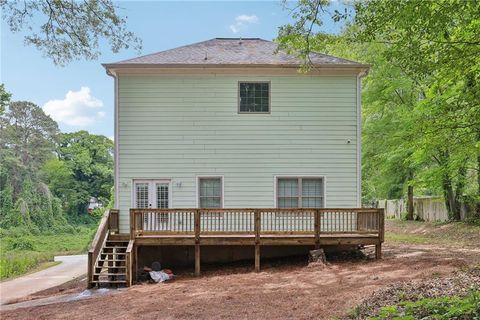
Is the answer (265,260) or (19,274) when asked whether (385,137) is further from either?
(19,274)

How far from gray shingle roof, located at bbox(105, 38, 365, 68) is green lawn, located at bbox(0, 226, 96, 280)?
469 inches

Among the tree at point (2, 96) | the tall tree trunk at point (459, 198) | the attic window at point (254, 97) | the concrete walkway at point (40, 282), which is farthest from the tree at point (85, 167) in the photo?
the attic window at point (254, 97)

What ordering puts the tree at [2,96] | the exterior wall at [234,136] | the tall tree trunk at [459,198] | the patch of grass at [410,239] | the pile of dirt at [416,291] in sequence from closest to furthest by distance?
the pile of dirt at [416,291], the exterior wall at [234,136], the patch of grass at [410,239], the tall tree trunk at [459,198], the tree at [2,96]

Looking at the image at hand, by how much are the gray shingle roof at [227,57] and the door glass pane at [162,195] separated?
3.49m

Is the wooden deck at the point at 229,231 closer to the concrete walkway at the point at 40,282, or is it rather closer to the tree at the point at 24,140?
the concrete walkway at the point at 40,282

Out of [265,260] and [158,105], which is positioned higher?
[158,105]

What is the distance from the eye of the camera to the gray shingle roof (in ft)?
38.2

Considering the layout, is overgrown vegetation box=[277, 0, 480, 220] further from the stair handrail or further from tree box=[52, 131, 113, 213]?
tree box=[52, 131, 113, 213]

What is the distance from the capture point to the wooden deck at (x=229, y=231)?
1044 cm

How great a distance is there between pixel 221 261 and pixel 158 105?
4872 millimetres

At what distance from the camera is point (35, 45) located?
6.11 metres

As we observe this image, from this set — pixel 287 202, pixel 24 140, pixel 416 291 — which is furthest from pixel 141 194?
pixel 24 140

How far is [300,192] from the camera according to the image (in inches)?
464

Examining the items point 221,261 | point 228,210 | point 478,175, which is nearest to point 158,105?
point 228,210
